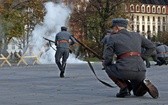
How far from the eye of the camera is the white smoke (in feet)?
183

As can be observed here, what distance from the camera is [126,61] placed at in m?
13.8

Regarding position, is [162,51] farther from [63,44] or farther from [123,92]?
[123,92]

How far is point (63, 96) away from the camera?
14.5 meters

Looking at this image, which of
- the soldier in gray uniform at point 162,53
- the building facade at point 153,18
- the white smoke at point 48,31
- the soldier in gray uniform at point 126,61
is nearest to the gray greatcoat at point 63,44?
the soldier in gray uniform at point 126,61

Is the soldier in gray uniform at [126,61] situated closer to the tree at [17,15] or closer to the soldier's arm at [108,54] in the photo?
the soldier's arm at [108,54]

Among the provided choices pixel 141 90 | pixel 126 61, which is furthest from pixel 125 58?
pixel 141 90

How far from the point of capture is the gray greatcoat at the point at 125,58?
13.7 meters

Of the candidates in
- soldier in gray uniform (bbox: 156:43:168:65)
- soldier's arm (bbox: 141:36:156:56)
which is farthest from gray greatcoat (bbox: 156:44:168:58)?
soldier's arm (bbox: 141:36:156:56)

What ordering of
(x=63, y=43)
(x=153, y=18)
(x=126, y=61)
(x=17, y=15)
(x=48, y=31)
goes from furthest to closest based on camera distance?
(x=153, y=18), (x=48, y=31), (x=17, y=15), (x=63, y=43), (x=126, y=61)

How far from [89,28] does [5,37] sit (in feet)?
58.2

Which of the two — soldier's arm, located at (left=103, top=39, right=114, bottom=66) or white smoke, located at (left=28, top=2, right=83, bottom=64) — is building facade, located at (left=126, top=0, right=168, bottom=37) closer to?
white smoke, located at (left=28, top=2, right=83, bottom=64)

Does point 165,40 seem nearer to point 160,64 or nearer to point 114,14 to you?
point 114,14

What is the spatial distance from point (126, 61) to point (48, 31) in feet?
161

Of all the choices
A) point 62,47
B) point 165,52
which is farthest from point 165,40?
point 62,47
